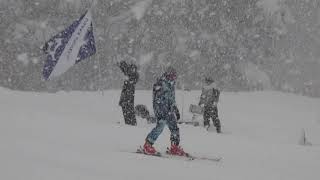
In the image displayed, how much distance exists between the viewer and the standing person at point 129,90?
16.8 m

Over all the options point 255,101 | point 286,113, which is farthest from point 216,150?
point 255,101

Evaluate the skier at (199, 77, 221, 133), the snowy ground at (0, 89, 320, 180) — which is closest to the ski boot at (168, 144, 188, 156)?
the snowy ground at (0, 89, 320, 180)

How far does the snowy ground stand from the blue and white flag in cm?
136

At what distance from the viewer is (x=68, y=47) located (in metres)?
18.3

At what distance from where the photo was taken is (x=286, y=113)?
80.7 feet

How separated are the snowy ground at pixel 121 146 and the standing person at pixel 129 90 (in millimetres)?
601

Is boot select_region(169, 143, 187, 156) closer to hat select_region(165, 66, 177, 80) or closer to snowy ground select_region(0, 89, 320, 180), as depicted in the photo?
snowy ground select_region(0, 89, 320, 180)

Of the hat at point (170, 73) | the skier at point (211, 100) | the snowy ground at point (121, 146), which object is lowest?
the snowy ground at point (121, 146)

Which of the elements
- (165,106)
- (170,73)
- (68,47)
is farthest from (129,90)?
(170,73)

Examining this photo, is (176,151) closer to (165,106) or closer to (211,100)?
(165,106)

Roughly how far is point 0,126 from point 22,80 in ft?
64.9

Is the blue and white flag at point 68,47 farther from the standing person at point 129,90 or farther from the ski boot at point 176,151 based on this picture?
the ski boot at point 176,151

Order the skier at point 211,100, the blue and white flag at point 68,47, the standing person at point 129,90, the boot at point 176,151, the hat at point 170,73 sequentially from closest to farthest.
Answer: the hat at point 170,73
the boot at point 176,151
the standing person at point 129,90
the blue and white flag at point 68,47
the skier at point 211,100

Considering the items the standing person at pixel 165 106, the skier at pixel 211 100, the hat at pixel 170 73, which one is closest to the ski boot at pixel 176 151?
the standing person at pixel 165 106
